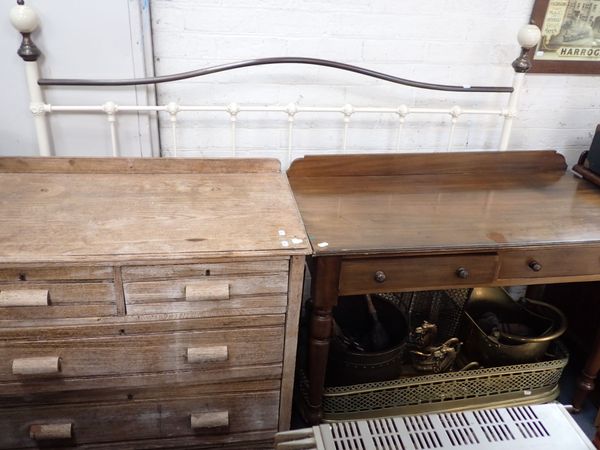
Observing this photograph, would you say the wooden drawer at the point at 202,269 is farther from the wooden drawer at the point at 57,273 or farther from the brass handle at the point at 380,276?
the brass handle at the point at 380,276

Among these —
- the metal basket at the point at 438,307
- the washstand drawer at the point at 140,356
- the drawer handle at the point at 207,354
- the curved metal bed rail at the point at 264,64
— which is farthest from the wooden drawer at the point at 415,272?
the curved metal bed rail at the point at 264,64

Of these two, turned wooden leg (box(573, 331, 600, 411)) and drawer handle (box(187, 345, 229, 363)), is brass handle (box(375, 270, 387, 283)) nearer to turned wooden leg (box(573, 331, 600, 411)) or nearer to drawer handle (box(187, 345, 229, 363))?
drawer handle (box(187, 345, 229, 363))

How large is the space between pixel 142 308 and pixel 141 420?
15.4 inches

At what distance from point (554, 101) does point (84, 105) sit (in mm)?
1785

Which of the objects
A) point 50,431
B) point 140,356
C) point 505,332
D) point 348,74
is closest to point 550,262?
point 505,332

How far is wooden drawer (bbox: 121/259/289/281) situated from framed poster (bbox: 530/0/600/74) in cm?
137

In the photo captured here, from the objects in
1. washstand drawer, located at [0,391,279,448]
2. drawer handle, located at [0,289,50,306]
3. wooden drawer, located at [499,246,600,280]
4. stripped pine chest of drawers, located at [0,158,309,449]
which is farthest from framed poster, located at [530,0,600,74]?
drawer handle, located at [0,289,50,306]

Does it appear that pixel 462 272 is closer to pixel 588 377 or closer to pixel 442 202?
pixel 442 202

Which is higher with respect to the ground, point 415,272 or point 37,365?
point 415,272

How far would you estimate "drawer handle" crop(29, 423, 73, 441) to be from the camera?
1438 mm

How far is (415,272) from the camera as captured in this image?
146cm

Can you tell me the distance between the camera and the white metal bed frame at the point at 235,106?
5.24 ft

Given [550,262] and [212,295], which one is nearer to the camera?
[212,295]

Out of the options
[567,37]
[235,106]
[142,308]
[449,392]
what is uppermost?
[567,37]
